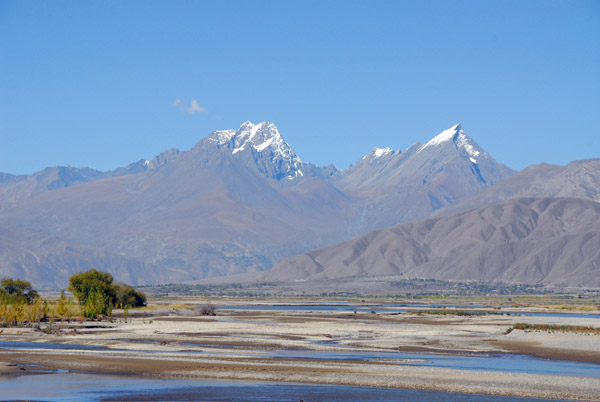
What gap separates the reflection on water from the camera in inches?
1800

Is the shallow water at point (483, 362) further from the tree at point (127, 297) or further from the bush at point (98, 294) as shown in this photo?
the tree at point (127, 297)

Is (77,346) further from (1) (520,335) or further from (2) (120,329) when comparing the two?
(1) (520,335)

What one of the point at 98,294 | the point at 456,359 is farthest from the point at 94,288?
the point at 456,359

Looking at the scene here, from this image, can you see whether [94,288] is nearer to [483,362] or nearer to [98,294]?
[98,294]

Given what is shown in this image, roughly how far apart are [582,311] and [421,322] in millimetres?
53591

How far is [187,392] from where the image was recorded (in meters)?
47.8

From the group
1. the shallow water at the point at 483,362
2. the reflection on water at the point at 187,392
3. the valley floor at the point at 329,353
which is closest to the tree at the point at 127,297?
the valley floor at the point at 329,353

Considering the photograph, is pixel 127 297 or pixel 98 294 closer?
pixel 98 294

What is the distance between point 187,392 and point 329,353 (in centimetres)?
2139

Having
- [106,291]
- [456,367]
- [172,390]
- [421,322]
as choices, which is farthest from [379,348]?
[106,291]

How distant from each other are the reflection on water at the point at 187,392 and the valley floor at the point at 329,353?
6.63 feet

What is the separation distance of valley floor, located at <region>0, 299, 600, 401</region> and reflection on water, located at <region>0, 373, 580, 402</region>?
2022 millimetres

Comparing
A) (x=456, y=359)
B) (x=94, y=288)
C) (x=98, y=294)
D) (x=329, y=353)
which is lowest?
(x=456, y=359)

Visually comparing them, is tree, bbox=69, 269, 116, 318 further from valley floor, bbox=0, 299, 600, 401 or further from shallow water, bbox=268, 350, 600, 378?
shallow water, bbox=268, 350, 600, 378
